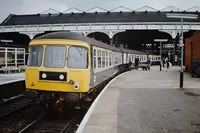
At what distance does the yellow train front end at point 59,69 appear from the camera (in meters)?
8.79

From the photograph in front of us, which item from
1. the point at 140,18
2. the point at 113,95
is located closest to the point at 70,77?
the point at 113,95

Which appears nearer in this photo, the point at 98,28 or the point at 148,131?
the point at 148,131

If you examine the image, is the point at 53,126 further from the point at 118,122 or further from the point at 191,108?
the point at 191,108

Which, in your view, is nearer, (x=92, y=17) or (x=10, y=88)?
(x=10, y=88)

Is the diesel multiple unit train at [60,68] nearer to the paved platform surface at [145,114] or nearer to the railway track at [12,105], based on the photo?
the paved platform surface at [145,114]

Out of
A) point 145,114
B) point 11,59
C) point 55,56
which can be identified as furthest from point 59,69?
point 11,59

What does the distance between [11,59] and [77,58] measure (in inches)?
660

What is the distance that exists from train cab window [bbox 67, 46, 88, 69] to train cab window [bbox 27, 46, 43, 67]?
3.63 feet

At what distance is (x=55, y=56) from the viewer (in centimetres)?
906

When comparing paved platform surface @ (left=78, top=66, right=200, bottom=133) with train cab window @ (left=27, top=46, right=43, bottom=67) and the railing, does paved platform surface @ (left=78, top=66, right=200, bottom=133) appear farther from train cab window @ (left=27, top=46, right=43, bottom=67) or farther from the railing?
the railing

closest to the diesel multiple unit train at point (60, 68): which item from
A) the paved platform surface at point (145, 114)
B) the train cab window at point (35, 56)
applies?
the train cab window at point (35, 56)

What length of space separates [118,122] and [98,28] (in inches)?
1402

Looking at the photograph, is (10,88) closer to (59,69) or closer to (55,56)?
(55,56)

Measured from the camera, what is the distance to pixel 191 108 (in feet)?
29.3
